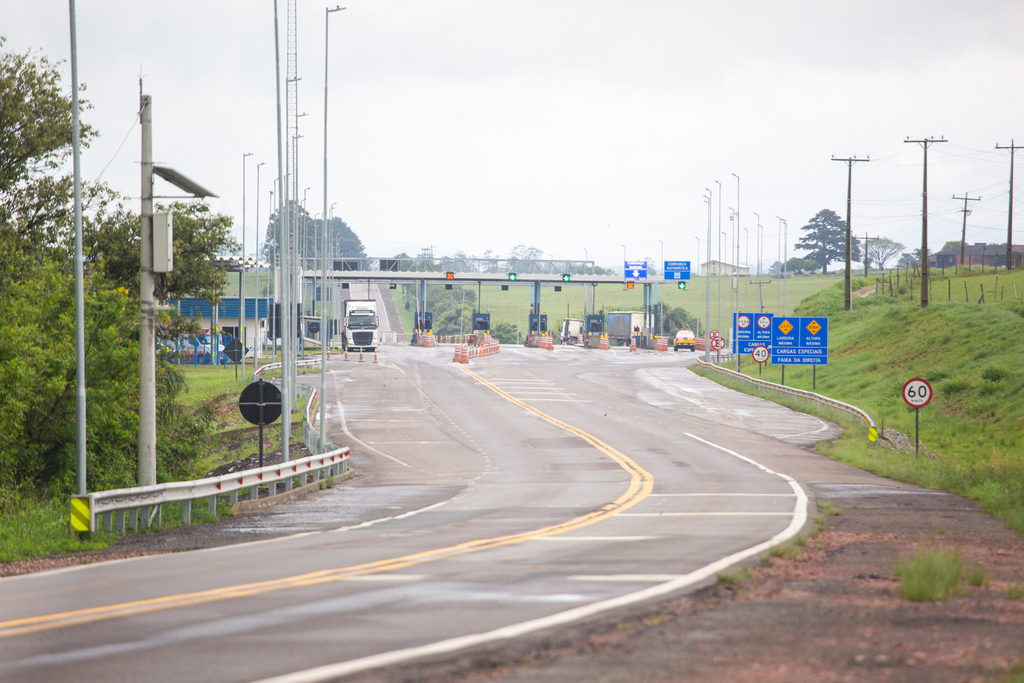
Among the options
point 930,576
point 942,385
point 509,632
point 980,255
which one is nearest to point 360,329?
point 942,385

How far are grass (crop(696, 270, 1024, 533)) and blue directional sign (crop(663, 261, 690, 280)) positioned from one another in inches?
709

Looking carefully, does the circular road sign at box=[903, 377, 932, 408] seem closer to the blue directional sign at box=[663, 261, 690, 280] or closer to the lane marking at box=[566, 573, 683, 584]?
the lane marking at box=[566, 573, 683, 584]

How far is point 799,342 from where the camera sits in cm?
4628

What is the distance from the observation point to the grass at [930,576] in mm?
8609

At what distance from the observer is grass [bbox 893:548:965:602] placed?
8609 mm

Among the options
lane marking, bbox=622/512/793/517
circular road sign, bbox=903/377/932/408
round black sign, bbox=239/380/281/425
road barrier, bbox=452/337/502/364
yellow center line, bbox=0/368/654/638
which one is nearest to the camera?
yellow center line, bbox=0/368/654/638

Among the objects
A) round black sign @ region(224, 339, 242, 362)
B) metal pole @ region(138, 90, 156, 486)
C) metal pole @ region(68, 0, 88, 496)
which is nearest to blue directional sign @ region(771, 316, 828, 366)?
round black sign @ region(224, 339, 242, 362)

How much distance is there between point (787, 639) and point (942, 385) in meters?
39.6

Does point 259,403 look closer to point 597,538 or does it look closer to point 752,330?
point 597,538

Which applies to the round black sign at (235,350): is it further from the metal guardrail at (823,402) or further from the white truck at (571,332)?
the white truck at (571,332)

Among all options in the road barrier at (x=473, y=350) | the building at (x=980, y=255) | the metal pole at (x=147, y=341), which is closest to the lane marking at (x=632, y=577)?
the metal pole at (x=147, y=341)

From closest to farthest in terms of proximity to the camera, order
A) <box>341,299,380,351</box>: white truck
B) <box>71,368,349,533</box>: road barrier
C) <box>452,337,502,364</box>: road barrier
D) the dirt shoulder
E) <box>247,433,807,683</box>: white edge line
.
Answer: the dirt shoulder < <box>247,433,807,683</box>: white edge line < <box>71,368,349,533</box>: road barrier < <box>452,337,502,364</box>: road barrier < <box>341,299,380,351</box>: white truck

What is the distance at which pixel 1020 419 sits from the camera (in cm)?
3572

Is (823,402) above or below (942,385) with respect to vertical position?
below
